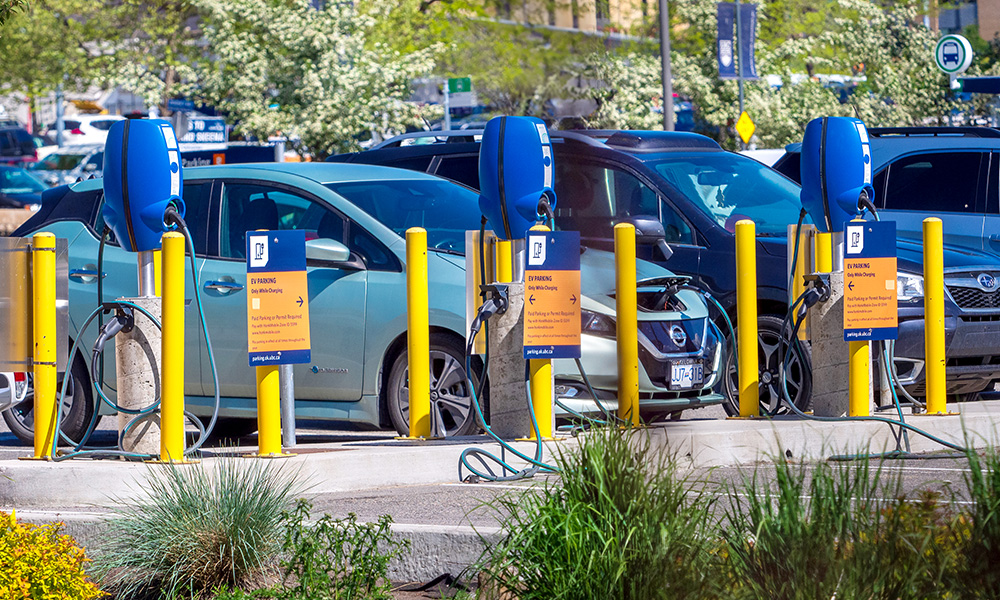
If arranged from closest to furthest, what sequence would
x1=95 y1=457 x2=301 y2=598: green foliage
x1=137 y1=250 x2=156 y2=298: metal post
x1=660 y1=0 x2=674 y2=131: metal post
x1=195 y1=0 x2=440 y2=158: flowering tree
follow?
x1=95 y1=457 x2=301 y2=598: green foliage → x1=137 y1=250 x2=156 y2=298: metal post → x1=195 y1=0 x2=440 y2=158: flowering tree → x1=660 y1=0 x2=674 y2=131: metal post

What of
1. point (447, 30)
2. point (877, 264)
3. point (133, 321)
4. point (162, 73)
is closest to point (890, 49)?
point (447, 30)

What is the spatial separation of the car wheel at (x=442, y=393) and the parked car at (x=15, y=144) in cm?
4133

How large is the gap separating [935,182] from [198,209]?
5984 mm

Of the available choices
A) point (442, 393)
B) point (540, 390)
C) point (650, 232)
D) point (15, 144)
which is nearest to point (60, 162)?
point (15, 144)

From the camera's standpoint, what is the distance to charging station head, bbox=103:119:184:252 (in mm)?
6488

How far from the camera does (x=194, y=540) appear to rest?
473cm

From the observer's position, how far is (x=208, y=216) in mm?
8469

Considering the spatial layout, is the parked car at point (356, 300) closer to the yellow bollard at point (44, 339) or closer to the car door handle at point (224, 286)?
the car door handle at point (224, 286)

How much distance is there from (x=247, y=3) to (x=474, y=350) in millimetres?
22062

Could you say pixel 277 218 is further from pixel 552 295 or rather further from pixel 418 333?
pixel 552 295

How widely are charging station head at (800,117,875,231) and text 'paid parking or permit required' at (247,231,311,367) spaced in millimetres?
2855

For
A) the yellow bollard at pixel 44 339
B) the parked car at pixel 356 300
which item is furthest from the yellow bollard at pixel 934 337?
the yellow bollard at pixel 44 339

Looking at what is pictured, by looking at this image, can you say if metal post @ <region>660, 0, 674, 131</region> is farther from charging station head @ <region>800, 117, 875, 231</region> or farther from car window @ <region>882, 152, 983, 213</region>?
charging station head @ <region>800, 117, 875, 231</region>

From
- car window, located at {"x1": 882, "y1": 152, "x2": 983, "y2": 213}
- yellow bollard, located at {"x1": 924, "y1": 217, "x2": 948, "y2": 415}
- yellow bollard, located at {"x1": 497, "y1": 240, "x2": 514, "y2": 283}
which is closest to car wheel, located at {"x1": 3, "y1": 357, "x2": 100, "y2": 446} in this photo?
yellow bollard, located at {"x1": 497, "y1": 240, "x2": 514, "y2": 283}
